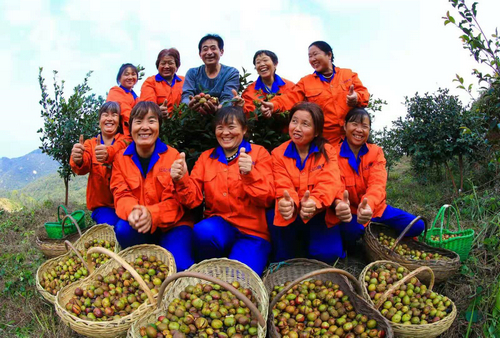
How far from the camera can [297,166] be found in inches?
146

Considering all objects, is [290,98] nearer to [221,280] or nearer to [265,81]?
[265,81]

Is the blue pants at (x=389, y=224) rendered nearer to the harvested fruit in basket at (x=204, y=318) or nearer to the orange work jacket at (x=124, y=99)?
the harvested fruit in basket at (x=204, y=318)

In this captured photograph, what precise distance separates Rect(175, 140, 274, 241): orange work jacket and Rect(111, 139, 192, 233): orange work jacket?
0.61ft

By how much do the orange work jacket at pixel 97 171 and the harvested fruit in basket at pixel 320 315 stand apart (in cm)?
271

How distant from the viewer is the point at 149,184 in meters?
3.83

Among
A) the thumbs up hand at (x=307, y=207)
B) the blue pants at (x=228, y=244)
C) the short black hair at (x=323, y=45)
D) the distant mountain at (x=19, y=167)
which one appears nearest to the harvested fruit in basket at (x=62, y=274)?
the blue pants at (x=228, y=244)

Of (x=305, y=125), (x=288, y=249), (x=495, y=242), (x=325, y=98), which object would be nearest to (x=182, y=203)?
(x=288, y=249)

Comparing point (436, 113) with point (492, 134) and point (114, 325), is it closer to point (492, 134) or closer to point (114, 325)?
point (492, 134)

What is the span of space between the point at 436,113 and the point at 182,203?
244 inches

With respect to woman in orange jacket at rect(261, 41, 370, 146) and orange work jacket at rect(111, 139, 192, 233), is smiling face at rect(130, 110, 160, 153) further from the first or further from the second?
woman in orange jacket at rect(261, 41, 370, 146)

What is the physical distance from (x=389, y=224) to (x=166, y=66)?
162 inches

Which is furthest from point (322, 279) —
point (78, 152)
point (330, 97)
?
point (78, 152)

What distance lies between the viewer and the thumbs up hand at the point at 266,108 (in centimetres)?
423

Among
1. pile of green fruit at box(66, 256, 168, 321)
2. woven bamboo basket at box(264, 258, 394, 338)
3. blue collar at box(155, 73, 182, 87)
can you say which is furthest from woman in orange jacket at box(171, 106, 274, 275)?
blue collar at box(155, 73, 182, 87)
